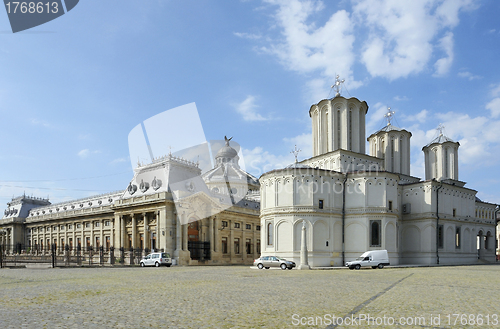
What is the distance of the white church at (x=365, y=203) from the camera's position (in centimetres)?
4672

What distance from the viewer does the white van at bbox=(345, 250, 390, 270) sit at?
133 ft

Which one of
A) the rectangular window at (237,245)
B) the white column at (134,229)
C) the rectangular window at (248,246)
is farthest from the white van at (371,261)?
the white column at (134,229)

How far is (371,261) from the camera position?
40875 millimetres

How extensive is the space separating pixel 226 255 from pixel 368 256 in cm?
2956

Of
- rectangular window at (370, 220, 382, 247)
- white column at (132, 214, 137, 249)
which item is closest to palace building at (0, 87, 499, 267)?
rectangular window at (370, 220, 382, 247)

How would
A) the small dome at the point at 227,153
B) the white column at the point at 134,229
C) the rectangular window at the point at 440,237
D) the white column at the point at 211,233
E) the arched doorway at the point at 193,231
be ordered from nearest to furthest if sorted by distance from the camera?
1. the rectangular window at the point at 440,237
2. the arched doorway at the point at 193,231
3. the white column at the point at 134,229
4. the white column at the point at 211,233
5. the small dome at the point at 227,153

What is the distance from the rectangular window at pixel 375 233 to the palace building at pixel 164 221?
82.3 feet

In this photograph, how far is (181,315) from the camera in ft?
36.7

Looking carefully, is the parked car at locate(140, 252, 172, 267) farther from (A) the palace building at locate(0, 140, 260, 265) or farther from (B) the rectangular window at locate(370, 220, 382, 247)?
(B) the rectangular window at locate(370, 220, 382, 247)

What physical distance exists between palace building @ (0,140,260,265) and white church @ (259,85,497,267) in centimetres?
1539

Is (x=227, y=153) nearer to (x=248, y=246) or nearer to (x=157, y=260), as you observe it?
(x=248, y=246)

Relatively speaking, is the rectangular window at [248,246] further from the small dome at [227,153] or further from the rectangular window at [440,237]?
the small dome at [227,153]

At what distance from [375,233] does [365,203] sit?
11.8ft

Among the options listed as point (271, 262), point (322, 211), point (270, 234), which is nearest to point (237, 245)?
point (270, 234)
